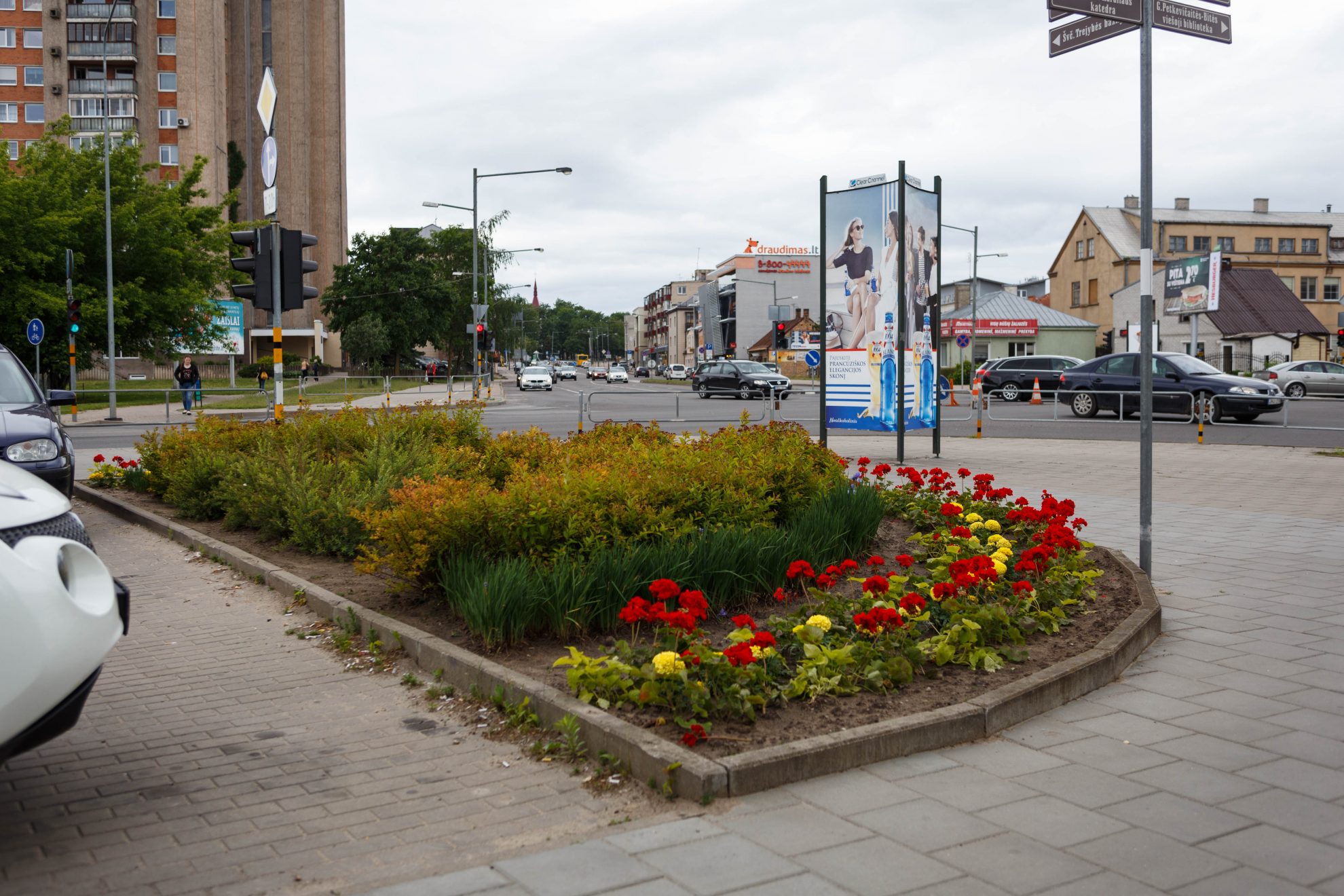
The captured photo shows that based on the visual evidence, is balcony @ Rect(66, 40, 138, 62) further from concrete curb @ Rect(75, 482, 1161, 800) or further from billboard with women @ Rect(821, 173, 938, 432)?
concrete curb @ Rect(75, 482, 1161, 800)

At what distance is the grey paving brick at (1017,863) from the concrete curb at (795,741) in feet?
2.25

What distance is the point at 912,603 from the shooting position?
5.07 m

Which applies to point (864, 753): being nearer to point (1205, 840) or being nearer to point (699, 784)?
point (699, 784)

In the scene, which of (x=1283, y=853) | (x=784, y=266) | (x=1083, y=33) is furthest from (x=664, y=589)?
(x=784, y=266)

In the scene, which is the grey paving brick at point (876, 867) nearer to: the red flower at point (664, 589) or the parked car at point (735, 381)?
the red flower at point (664, 589)

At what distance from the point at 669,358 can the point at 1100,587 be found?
519 ft

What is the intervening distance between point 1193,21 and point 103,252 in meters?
37.6

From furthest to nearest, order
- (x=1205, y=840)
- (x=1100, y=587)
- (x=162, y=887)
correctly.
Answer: (x=1100, y=587) → (x=1205, y=840) → (x=162, y=887)

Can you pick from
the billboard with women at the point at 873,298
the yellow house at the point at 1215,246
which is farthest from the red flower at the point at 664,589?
the yellow house at the point at 1215,246

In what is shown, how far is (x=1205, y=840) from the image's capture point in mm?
3492

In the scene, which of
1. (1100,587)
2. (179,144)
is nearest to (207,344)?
(179,144)

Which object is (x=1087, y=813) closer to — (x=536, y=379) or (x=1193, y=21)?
(x=1193, y=21)

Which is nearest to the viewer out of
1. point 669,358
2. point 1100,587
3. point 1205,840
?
point 1205,840

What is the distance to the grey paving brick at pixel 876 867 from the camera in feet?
10.5
